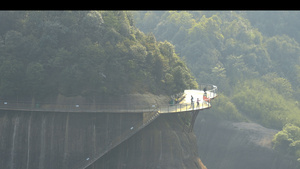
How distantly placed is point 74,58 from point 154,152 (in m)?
14.7

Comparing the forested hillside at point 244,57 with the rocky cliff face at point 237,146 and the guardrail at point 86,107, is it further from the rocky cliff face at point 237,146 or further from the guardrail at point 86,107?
the guardrail at point 86,107

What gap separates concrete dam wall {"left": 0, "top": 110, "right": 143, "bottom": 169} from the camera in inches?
1922

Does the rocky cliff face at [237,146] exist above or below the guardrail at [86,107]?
below

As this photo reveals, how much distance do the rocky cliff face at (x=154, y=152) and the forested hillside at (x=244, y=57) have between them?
3384 centimetres

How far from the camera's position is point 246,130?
82188 millimetres

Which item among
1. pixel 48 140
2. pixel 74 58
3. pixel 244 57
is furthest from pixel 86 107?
pixel 244 57

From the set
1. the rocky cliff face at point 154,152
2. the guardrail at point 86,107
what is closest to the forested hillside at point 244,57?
the rocky cliff face at point 154,152

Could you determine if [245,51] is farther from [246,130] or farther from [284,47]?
[246,130]

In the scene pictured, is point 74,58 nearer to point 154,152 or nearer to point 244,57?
point 154,152

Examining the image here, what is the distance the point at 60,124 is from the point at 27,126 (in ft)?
12.1

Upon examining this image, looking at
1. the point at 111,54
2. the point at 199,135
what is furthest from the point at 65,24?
the point at 199,135

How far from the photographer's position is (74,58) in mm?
52406

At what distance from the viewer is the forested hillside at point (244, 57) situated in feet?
305

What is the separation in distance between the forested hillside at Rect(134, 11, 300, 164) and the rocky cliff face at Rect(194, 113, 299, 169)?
3.83 m
